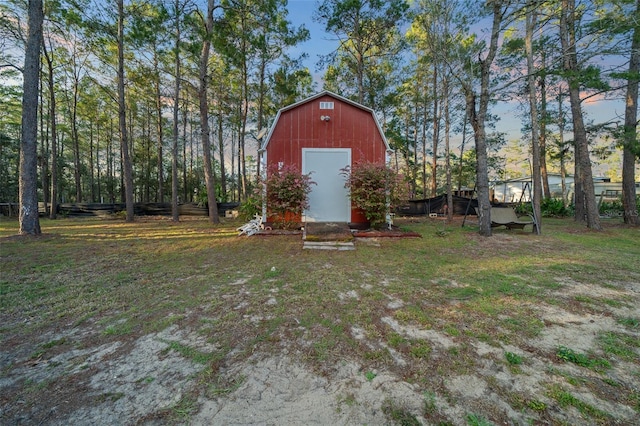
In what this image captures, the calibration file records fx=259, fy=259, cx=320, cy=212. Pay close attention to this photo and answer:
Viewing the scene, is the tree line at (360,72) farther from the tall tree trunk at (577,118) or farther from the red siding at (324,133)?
the red siding at (324,133)

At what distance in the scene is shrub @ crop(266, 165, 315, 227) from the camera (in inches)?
264

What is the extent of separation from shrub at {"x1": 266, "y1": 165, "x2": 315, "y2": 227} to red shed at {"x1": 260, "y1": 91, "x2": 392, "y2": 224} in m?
0.51

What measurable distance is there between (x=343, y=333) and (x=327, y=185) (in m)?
5.78

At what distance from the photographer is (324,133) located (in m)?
7.46

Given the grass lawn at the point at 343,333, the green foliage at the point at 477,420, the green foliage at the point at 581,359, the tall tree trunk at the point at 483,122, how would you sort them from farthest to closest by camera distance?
the tall tree trunk at the point at 483,122 < the green foliage at the point at 581,359 < the grass lawn at the point at 343,333 < the green foliage at the point at 477,420

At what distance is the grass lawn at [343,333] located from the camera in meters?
1.32

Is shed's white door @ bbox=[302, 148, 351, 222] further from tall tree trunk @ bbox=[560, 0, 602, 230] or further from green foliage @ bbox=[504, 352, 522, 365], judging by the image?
tall tree trunk @ bbox=[560, 0, 602, 230]

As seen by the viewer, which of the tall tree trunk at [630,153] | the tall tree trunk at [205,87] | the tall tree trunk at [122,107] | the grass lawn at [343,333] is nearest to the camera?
the grass lawn at [343,333]

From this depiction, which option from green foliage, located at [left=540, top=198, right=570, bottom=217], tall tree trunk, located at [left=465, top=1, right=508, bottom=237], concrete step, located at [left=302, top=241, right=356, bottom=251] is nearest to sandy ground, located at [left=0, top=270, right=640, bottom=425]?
concrete step, located at [left=302, top=241, right=356, bottom=251]

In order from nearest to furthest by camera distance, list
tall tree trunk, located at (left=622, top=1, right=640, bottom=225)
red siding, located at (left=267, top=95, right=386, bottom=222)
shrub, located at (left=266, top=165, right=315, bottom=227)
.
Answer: shrub, located at (left=266, top=165, right=315, bottom=227), red siding, located at (left=267, top=95, right=386, bottom=222), tall tree trunk, located at (left=622, top=1, right=640, bottom=225)

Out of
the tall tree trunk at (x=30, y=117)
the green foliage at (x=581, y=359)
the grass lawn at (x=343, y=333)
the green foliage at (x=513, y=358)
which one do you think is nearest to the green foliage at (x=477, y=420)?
the grass lawn at (x=343, y=333)

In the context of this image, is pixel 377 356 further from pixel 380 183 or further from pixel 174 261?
pixel 380 183

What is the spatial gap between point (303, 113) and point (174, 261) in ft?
17.1

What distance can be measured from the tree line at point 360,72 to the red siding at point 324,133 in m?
1.19
